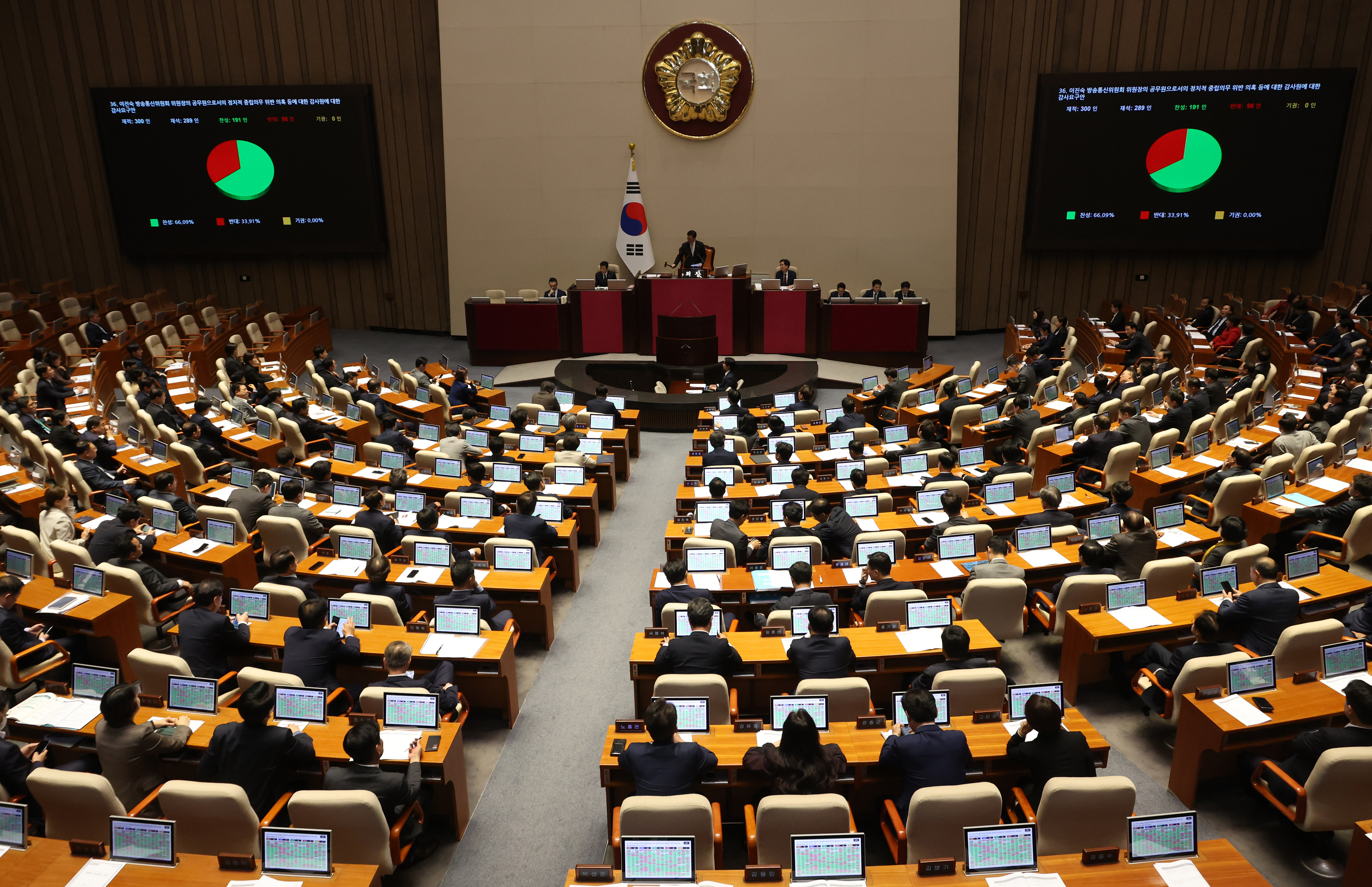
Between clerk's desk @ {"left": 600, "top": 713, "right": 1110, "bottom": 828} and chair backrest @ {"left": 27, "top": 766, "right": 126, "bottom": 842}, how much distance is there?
2488mm

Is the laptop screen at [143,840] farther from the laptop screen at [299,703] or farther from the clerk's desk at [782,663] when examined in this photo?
the clerk's desk at [782,663]

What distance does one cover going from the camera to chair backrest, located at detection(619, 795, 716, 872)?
14.1 feet

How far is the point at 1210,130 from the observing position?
17.4 meters

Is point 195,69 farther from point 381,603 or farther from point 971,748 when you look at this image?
point 971,748

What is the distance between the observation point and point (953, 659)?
5695mm

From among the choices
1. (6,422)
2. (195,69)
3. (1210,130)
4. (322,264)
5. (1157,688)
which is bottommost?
(1157,688)

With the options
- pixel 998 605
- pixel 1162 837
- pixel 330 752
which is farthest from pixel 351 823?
pixel 998 605

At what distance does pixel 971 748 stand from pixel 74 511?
8631mm

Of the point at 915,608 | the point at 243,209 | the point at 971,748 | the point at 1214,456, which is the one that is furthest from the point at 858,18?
the point at 971,748

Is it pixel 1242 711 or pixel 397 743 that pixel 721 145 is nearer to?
pixel 1242 711

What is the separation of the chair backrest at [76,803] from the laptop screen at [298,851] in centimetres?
96

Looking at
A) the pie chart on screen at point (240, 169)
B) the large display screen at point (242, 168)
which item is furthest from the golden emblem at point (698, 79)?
the pie chart on screen at point (240, 169)

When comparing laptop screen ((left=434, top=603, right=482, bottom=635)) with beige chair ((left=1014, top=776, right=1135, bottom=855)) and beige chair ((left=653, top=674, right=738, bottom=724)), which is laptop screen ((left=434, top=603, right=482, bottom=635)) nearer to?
beige chair ((left=653, top=674, right=738, bottom=724))

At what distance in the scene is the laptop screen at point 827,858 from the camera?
4055 millimetres
